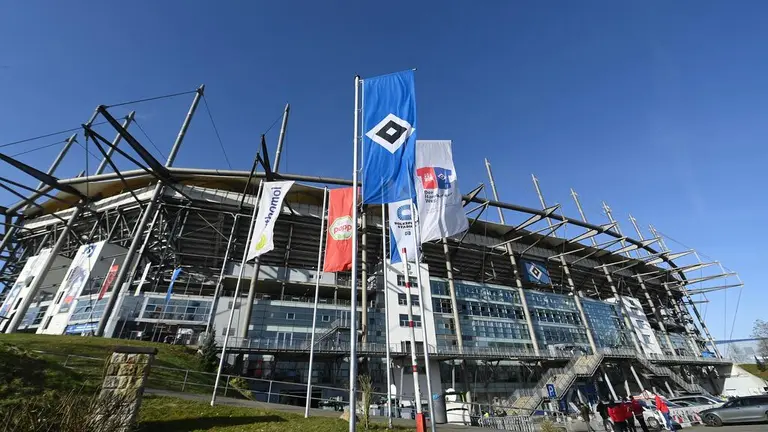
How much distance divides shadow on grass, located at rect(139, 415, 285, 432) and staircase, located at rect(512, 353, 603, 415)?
34.1 meters

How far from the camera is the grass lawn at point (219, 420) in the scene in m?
9.63

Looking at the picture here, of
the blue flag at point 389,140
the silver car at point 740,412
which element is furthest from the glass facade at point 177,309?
the silver car at point 740,412

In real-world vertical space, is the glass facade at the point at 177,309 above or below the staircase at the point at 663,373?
above

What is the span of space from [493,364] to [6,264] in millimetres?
74447

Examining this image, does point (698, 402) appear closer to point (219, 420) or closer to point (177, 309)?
point (219, 420)

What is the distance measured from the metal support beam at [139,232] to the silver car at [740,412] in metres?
46.1

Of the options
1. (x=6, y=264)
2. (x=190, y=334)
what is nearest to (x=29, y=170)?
(x=190, y=334)

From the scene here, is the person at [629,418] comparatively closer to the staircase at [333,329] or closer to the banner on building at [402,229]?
the banner on building at [402,229]

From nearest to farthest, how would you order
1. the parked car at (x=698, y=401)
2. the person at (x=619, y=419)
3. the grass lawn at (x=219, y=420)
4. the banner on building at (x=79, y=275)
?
the grass lawn at (x=219, y=420) → the person at (x=619, y=419) → the parked car at (x=698, y=401) → the banner on building at (x=79, y=275)

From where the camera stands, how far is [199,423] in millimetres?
9945

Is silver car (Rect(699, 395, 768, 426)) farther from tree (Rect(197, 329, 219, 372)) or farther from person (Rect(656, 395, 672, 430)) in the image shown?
tree (Rect(197, 329, 219, 372))

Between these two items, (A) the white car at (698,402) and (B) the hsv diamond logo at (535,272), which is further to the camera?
(B) the hsv diamond logo at (535,272)

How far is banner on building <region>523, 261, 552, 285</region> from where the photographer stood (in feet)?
177

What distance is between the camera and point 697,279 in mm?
66938
